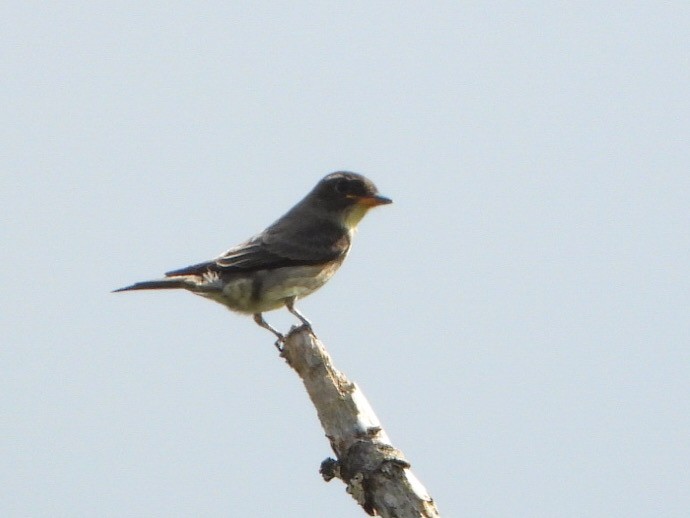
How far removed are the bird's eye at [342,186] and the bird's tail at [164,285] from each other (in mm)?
2634

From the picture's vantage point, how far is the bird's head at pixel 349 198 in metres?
12.8

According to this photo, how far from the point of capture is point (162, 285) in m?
10.7

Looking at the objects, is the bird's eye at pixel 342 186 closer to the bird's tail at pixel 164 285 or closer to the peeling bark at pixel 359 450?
the bird's tail at pixel 164 285

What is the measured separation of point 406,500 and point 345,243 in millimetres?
6107

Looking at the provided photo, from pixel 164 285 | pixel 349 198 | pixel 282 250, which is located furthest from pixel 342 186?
pixel 164 285

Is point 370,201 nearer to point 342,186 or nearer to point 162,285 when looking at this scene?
point 342,186

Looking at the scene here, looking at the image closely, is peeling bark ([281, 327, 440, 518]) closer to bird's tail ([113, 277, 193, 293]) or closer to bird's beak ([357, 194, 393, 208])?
bird's tail ([113, 277, 193, 293])

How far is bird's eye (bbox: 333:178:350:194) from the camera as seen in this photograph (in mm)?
12859

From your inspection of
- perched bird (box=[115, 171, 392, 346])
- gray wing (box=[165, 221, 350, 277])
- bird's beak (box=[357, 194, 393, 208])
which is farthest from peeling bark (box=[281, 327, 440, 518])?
bird's beak (box=[357, 194, 393, 208])

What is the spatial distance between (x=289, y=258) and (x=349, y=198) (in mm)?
1502

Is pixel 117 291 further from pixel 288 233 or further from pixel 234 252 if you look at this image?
pixel 288 233

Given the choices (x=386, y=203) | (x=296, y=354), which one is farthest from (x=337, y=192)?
(x=296, y=354)

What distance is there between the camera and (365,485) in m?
6.77

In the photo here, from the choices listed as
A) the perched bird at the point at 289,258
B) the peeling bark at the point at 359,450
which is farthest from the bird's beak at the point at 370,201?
the peeling bark at the point at 359,450
